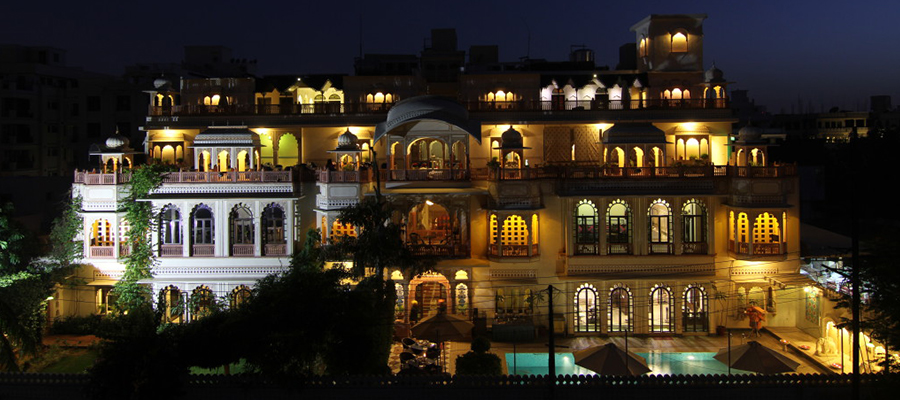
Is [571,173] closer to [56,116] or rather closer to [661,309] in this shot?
[661,309]

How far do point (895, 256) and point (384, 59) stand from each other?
3736 centimetres

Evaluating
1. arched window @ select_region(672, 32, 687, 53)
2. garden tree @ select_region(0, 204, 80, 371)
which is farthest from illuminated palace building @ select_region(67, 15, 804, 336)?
arched window @ select_region(672, 32, 687, 53)

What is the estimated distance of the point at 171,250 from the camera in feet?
111

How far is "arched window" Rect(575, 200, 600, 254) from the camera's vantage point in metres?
33.8

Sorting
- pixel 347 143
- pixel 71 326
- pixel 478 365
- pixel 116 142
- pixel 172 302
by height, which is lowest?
pixel 478 365

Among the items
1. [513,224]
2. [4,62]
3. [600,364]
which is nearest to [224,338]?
[600,364]

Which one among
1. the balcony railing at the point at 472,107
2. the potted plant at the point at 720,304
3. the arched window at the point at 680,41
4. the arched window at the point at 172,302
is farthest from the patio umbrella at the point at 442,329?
the arched window at the point at 680,41

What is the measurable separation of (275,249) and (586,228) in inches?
483

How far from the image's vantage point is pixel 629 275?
33531 millimetres

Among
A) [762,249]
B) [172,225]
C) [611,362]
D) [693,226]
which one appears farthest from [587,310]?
[172,225]

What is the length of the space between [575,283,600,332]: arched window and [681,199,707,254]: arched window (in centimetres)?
401

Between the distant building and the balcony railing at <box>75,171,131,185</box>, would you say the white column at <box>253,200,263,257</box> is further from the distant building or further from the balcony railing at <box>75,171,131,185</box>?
the distant building

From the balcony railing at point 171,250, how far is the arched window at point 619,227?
16775 mm

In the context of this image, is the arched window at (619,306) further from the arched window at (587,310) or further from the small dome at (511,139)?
the small dome at (511,139)
